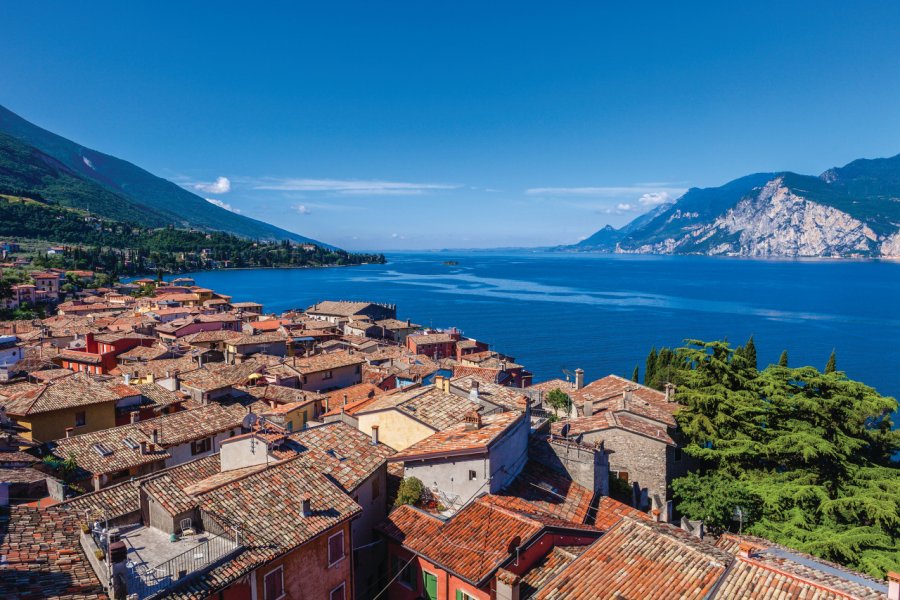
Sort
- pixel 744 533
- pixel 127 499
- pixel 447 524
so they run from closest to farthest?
pixel 447 524, pixel 127 499, pixel 744 533

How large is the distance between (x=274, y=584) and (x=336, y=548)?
1.84m

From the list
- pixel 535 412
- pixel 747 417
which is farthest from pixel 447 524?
pixel 747 417

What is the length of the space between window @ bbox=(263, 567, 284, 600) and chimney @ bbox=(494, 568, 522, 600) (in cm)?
432

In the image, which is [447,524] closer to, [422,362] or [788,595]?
[788,595]

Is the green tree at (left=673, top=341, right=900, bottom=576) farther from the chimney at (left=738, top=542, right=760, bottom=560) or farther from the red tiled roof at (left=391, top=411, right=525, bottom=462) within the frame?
the red tiled roof at (left=391, top=411, right=525, bottom=462)

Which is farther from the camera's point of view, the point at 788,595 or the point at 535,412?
the point at 535,412

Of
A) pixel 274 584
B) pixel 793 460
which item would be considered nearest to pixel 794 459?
pixel 793 460

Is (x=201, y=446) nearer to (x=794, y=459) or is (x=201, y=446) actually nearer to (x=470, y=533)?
(x=470, y=533)

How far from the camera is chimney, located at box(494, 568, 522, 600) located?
10398 mm

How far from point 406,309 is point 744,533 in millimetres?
110118

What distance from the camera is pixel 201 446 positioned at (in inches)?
827

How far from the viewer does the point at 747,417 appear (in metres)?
25.6

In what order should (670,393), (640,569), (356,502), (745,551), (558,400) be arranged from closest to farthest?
(745,551) < (640,569) < (356,502) < (670,393) < (558,400)

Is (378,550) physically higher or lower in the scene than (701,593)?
lower
